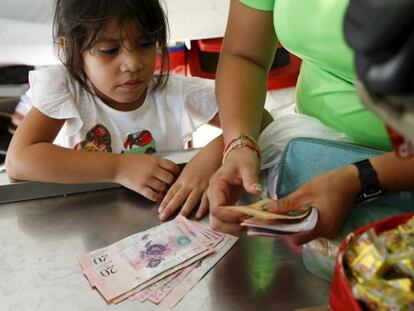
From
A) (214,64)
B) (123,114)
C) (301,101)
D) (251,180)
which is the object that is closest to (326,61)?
(301,101)

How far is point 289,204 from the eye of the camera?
29.2 inches

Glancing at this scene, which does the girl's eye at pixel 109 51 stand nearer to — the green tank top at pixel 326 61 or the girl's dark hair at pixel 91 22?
the girl's dark hair at pixel 91 22

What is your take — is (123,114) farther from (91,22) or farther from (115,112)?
(91,22)

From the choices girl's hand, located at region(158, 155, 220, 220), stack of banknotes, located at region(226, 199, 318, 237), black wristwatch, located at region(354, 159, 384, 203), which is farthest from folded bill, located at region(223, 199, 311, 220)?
girl's hand, located at region(158, 155, 220, 220)

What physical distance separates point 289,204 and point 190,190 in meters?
0.30

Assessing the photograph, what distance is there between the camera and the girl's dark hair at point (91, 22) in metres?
1.25

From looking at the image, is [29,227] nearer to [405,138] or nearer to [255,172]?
[255,172]

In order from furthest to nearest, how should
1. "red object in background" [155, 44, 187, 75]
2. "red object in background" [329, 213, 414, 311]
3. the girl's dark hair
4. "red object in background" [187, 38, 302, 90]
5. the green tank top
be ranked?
"red object in background" [155, 44, 187, 75]
"red object in background" [187, 38, 302, 90]
the girl's dark hair
the green tank top
"red object in background" [329, 213, 414, 311]

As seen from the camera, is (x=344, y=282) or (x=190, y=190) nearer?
(x=344, y=282)

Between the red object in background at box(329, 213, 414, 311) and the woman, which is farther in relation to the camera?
the woman

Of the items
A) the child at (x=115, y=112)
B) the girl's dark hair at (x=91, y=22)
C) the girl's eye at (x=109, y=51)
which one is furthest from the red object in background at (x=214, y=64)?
the girl's eye at (x=109, y=51)

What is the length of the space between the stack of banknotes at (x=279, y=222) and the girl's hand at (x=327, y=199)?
0.02 meters

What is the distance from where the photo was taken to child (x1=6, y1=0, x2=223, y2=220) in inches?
41.6

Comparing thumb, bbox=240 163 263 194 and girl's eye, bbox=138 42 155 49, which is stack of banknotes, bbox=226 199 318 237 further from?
girl's eye, bbox=138 42 155 49
